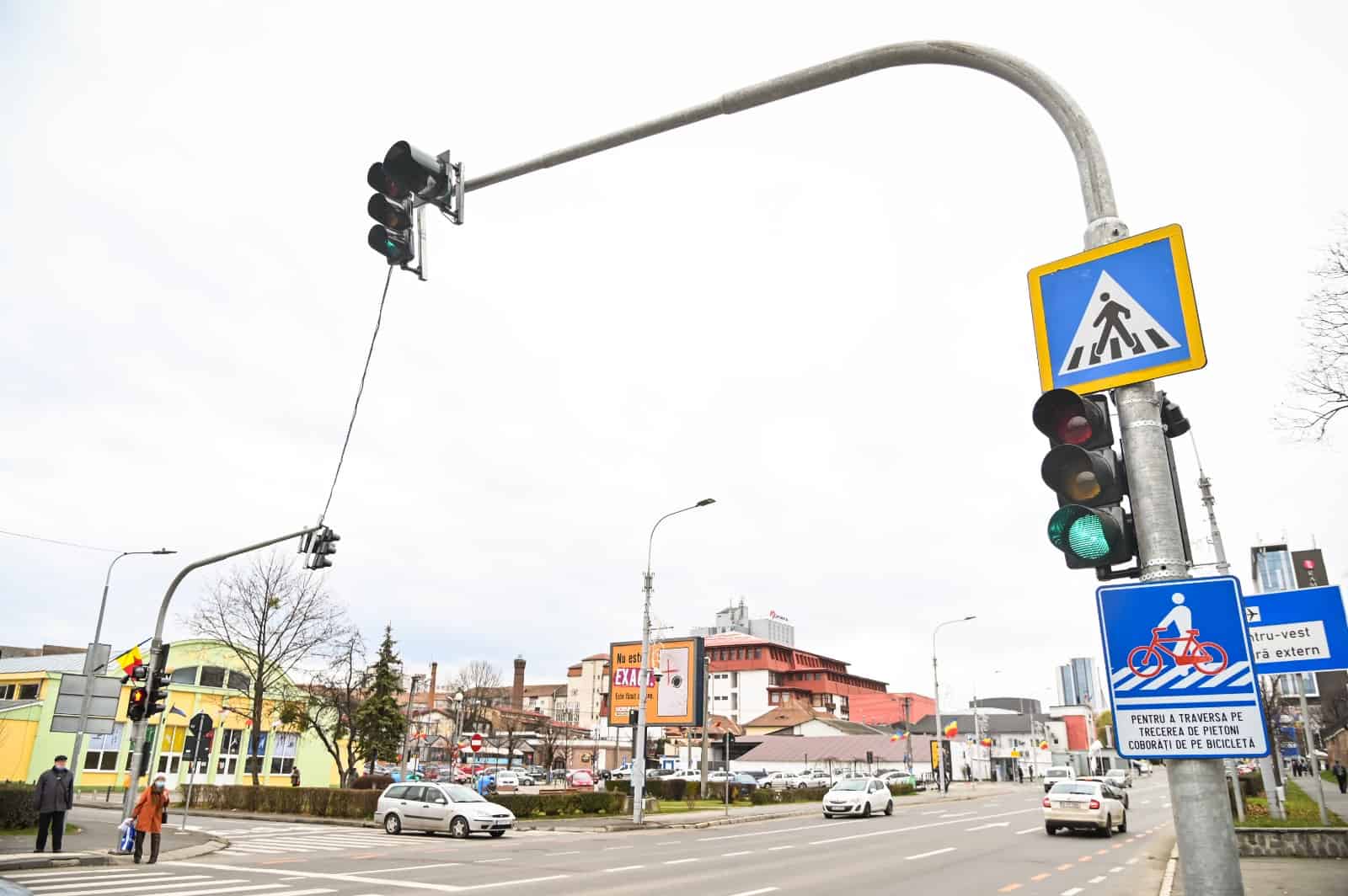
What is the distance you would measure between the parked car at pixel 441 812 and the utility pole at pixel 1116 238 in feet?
→ 77.7

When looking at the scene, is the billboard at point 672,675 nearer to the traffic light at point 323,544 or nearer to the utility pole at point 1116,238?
the traffic light at point 323,544

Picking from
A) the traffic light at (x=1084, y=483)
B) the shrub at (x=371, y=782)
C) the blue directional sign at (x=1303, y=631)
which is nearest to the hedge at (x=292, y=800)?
the shrub at (x=371, y=782)

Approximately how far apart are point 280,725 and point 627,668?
30863 mm

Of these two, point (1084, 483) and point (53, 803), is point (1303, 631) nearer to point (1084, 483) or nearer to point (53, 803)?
point (1084, 483)

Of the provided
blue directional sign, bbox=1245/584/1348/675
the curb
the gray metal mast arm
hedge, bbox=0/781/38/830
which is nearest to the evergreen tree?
hedge, bbox=0/781/38/830

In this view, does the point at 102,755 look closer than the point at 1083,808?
No

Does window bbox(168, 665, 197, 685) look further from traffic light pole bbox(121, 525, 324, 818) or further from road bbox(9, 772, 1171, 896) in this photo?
traffic light pole bbox(121, 525, 324, 818)

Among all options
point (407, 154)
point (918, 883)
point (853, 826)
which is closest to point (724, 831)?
point (853, 826)

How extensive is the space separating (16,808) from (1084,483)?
1134 inches

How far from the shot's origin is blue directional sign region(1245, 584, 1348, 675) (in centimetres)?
1173

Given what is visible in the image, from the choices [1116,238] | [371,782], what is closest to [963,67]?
[1116,238]

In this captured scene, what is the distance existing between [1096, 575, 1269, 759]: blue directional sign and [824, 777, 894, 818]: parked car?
34389mm

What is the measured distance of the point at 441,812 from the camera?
84.9 feet

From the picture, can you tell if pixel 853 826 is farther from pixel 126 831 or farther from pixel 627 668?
pixel 126 831
